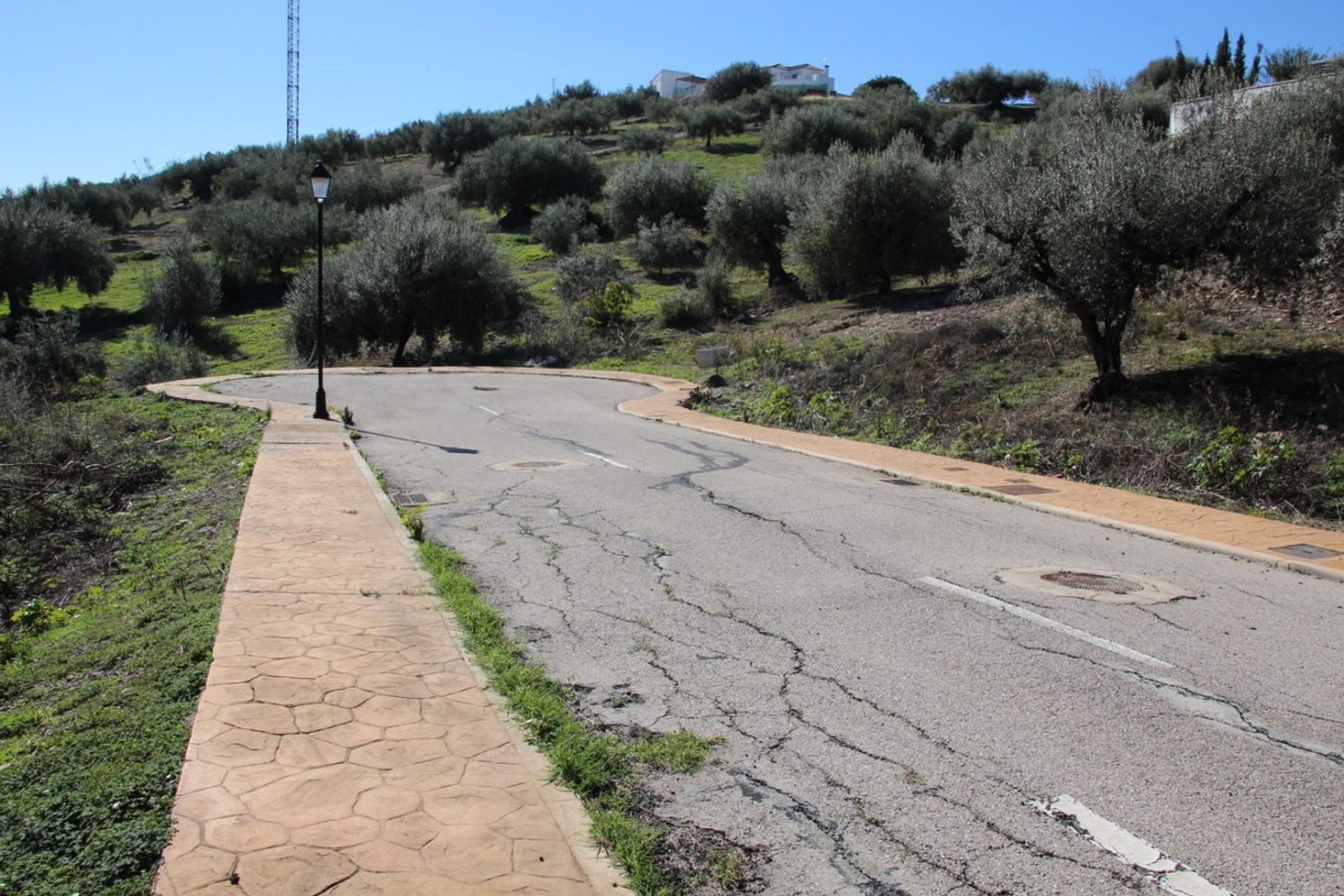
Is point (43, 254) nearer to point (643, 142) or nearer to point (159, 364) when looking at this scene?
point (159, 364)

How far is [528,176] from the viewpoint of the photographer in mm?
62469

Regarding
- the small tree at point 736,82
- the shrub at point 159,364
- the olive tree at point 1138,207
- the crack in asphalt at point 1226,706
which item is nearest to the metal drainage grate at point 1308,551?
the crack in asphalt at point 1226,706

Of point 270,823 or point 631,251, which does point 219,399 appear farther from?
point 631,251

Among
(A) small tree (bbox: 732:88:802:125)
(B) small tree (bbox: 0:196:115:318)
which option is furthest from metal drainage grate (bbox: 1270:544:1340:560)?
(A) small tree (bbox: 732:88:802:125)

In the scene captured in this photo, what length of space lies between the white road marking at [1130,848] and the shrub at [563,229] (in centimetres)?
4698

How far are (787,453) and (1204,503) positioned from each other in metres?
6.41

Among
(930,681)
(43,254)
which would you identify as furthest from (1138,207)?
(43,254)

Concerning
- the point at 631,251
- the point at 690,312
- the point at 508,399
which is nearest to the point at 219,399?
the point at 508,399

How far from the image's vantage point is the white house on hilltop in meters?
122

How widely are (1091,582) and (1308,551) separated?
2.65 metres

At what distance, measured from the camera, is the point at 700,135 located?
77688 mm

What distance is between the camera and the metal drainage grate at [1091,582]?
25.9 feet

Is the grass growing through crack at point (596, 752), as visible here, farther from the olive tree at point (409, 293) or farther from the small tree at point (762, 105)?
the small tree at point (762, 105)

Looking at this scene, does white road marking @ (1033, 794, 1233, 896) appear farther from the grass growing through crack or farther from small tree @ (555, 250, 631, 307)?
small tree @ (555, 250, 631, 307)
